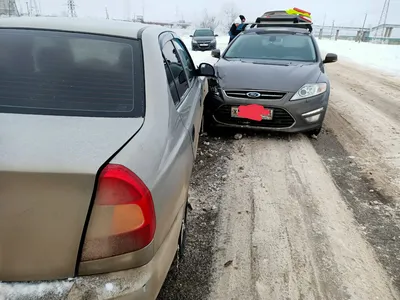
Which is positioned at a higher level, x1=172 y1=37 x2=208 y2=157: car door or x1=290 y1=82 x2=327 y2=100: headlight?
x1=172 y1=37 x2=208 y2=157: car door

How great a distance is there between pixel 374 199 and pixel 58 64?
314cm

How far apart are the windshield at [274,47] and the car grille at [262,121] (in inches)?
59.7

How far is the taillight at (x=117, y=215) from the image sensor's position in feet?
4.49

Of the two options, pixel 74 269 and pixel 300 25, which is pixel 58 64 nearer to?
pixel 74 269

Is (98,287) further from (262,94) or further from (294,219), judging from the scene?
(262,94)

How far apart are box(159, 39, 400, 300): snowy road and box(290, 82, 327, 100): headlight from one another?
68cm

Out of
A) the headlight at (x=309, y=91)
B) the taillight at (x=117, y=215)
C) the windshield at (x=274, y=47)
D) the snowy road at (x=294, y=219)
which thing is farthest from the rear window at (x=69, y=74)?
the windshield at (x=274, y=47)

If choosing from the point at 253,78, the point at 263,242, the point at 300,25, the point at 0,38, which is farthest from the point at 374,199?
the point at 300,25

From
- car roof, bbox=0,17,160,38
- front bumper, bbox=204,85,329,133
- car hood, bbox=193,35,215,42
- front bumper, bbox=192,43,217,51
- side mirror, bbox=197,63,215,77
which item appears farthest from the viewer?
car hood, bbox=193,35,215,42

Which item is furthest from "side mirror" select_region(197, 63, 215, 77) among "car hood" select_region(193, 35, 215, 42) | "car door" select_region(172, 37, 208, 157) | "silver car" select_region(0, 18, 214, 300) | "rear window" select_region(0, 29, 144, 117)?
"car hood" select_region(193, 35, 215, 42)

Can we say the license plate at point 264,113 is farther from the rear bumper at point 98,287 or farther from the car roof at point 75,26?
the rear bumper at point 98,287

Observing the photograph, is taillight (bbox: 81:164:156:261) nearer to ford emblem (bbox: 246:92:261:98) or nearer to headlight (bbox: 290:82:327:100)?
ford emblem (bbox: 246:92:261:98)

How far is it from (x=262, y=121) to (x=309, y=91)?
30.2 inches

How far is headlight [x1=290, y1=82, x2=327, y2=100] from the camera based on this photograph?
4862 mm
